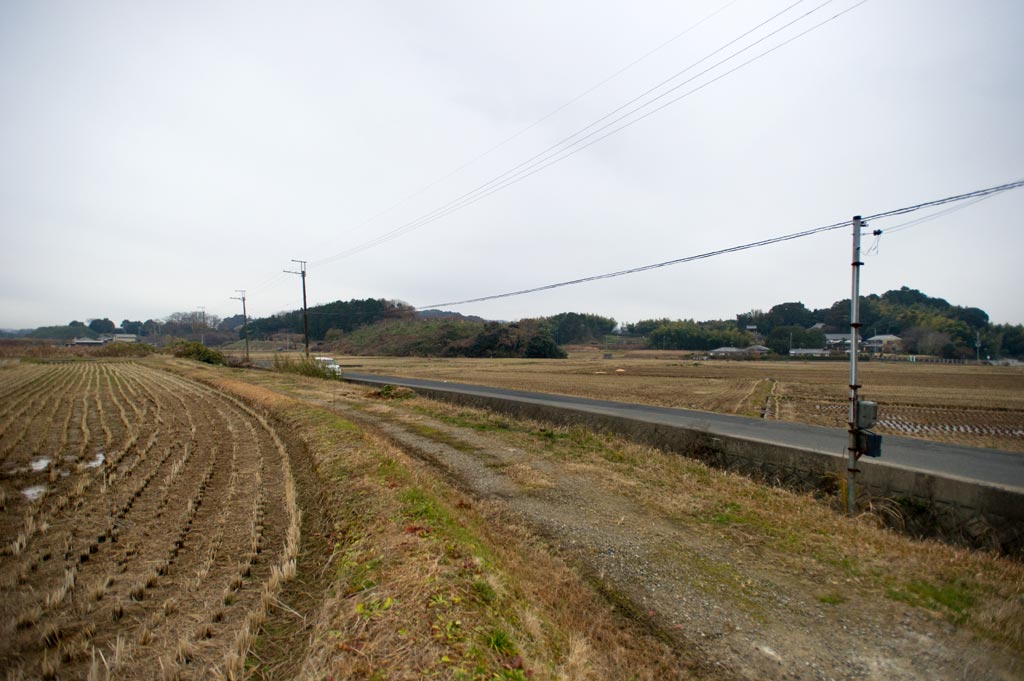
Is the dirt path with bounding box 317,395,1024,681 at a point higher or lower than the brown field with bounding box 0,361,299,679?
lower

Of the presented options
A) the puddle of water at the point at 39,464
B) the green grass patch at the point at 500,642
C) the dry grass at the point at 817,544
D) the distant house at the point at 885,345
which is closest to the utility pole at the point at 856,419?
the dry grass at the point at 817,544

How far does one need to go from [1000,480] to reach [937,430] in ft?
31.0

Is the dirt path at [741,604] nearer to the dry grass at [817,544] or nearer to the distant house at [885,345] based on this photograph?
the dry grass at [817,544]

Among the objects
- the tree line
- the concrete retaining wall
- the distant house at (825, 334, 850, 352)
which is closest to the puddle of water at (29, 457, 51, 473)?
the concrete retaining wall

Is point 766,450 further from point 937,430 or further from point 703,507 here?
point 937,430

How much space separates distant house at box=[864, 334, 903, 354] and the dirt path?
93.3 m

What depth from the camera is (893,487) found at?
682 cm

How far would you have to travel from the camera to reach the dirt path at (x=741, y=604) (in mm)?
3664

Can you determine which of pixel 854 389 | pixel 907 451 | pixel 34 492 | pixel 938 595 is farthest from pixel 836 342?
pixel 34 492

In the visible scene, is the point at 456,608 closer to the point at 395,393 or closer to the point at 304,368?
the point at 395,393

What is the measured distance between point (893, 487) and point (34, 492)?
1310 cm

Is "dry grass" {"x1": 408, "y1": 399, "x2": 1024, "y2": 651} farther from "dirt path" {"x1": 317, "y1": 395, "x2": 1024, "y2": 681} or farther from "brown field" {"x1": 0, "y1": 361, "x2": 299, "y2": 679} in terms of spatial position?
"brown field" {"x1": 0, "y1": 361, "x2": 299, "y2": 679}

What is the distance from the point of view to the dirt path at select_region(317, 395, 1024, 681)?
3664mm

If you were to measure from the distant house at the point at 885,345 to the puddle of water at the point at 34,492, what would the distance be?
9872 centimetres
